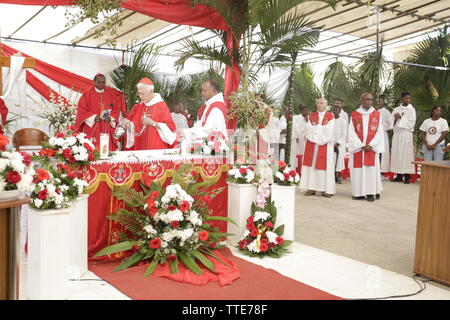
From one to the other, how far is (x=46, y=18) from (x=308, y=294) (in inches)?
273

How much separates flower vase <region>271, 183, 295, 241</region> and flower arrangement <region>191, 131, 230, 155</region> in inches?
29.3

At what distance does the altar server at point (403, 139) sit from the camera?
11188mm

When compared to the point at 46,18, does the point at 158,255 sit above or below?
below

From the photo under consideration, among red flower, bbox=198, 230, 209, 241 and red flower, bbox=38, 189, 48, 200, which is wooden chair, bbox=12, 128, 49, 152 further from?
red flower, bbox=198, 230, 209, 241

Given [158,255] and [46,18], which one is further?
[46,18]

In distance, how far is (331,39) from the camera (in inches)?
520

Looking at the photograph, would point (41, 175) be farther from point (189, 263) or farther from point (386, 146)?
point (386, 146)

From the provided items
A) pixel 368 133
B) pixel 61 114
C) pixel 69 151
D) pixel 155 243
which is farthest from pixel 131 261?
pixel 368 133

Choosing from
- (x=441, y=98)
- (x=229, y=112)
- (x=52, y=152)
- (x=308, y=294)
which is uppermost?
(x=441, y=98)

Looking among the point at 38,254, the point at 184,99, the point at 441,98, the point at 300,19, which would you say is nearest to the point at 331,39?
the point at 441,98

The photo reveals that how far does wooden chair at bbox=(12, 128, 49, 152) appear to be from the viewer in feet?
18.3

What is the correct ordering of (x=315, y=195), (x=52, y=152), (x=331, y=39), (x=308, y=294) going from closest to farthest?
(x=308, y=294), (x=52, y=152), (x=315, y=195), (x=331, y=39)

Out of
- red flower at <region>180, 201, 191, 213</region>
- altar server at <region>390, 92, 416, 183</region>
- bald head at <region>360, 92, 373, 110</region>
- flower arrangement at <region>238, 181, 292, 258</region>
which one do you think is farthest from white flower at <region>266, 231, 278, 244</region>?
altar server at <region>390, 92, 416, 183</region>

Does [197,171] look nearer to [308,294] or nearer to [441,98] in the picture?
[308,294]
